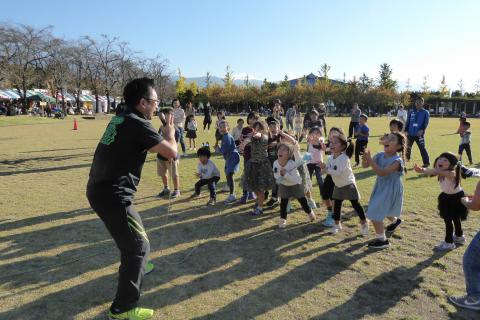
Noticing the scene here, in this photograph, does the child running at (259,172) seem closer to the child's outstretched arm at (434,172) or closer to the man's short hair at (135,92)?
the child's outstretched arm at (434,172)

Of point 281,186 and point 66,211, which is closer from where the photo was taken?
point 281,186

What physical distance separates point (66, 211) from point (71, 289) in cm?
329

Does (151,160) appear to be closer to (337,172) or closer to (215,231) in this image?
(215,231)

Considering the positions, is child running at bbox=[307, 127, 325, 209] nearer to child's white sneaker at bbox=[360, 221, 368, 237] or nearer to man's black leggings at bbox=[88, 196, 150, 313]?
child's white sneaker at bbox=[360, 221, 368, 237]

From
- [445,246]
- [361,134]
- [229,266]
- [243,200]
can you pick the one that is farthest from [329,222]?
[361,134]

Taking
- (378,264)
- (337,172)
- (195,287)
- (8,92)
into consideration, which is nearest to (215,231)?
(195,287)

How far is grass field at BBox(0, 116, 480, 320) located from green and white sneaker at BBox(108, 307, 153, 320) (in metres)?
0.12

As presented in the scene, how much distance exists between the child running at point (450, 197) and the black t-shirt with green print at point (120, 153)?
329cm

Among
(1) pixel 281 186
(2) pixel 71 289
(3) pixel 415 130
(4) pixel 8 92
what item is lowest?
(2) pixel 71 289

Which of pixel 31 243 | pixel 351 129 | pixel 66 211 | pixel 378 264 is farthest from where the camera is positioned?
pixel 351 129

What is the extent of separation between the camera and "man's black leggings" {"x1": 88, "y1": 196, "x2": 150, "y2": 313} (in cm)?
314

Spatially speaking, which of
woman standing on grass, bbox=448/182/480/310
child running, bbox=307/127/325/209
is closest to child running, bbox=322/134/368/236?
child running, bbox=307/127/325/209

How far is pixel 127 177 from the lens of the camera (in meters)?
3.17

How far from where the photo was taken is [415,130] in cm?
1074
